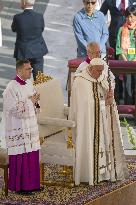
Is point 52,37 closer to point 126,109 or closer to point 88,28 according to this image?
point 88,28

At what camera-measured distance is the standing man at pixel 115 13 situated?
17.7 m

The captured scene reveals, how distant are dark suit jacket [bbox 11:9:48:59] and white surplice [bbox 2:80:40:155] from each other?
4381 mm

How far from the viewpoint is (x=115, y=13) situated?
17812 mm

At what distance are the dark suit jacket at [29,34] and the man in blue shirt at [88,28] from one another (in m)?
0.71

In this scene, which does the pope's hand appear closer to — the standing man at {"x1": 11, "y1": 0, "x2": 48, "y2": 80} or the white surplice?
the white surplice

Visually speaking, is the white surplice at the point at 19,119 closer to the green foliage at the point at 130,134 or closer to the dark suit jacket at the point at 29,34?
the green foliage at the point at 130,134

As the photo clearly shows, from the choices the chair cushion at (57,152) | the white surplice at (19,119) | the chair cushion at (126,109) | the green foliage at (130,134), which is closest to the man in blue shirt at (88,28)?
the chair cushion at (126,109)

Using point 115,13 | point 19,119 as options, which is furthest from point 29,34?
point 19,119

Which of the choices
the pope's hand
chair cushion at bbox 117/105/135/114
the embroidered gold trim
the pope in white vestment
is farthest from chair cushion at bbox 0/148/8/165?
chair cushion at bbox 117/105/135/114

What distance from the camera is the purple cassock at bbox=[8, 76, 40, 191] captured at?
12.2 metres

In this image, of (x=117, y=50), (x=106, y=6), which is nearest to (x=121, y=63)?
(x=117, y=50)

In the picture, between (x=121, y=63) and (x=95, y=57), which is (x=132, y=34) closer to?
(x=121, y=63)

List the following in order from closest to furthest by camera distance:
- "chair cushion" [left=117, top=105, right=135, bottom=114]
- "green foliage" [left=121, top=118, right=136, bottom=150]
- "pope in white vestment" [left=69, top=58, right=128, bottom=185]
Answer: "pope in white vestment" [left=69, top=58, right=128, bottom=185] → "green foliage" [left=121, top=118, right=136, bottom=150] → "chair cushion" [left=117, top=105, right=135, bottom=114]

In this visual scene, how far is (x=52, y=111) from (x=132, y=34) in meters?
3.89
